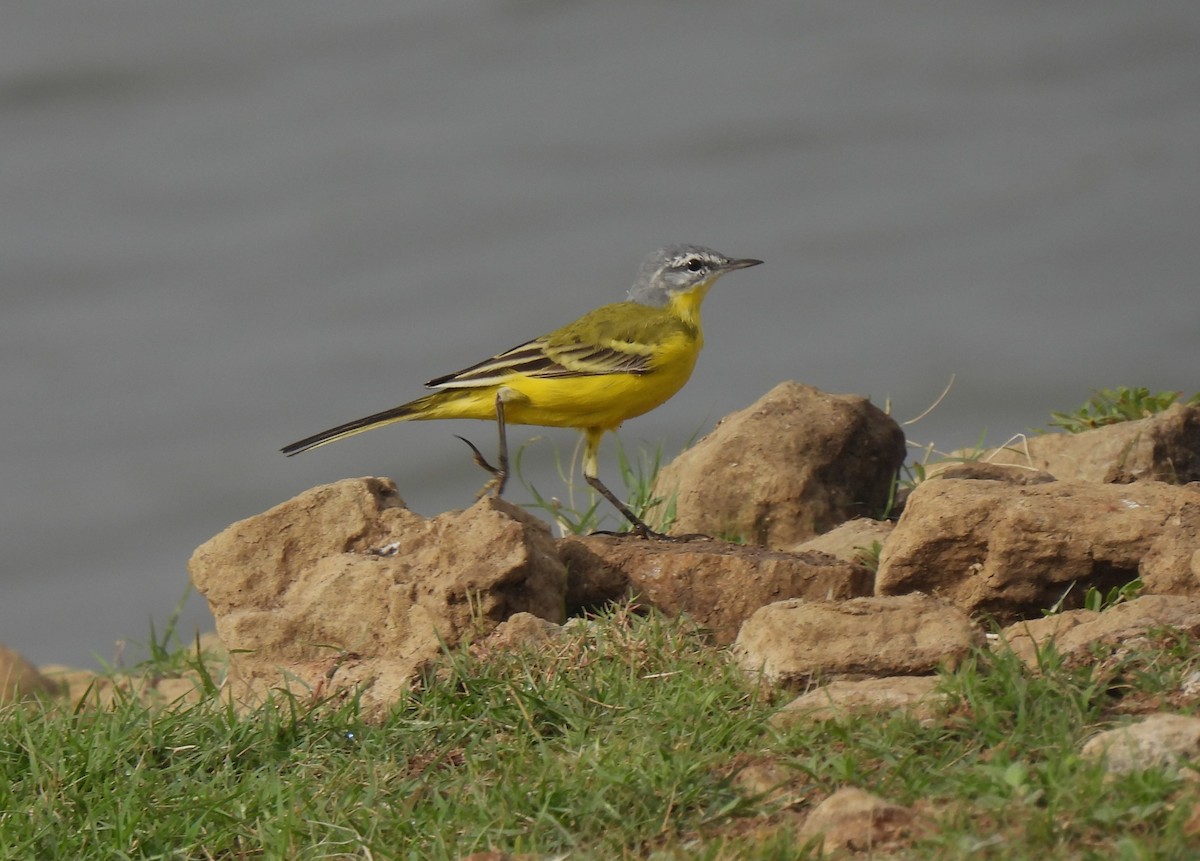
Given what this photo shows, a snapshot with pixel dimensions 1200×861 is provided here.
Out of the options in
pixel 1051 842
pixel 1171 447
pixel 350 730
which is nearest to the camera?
pixel 1051 842

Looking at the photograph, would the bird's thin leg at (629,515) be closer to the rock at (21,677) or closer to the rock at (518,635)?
the rock at (518,635)

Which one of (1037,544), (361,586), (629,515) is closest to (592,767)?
(361,586)

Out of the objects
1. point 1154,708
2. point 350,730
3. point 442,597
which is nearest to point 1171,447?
point 1154,708

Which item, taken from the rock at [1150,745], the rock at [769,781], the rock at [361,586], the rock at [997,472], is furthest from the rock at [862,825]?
the rock at [997,472]

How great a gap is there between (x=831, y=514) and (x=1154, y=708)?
2647 mm

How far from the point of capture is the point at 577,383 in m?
7.29

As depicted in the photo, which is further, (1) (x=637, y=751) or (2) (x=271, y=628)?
(2) (x=271, y=628)

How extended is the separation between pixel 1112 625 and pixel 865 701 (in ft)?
2.64

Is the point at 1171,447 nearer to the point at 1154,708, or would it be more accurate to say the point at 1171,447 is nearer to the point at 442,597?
the point at 1154,708

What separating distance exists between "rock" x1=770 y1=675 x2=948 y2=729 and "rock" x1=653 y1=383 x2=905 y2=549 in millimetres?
2323

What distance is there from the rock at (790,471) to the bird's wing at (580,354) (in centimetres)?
53

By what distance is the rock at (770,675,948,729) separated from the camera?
4508mm

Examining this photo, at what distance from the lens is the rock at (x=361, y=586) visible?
5.48 m

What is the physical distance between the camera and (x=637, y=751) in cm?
452
